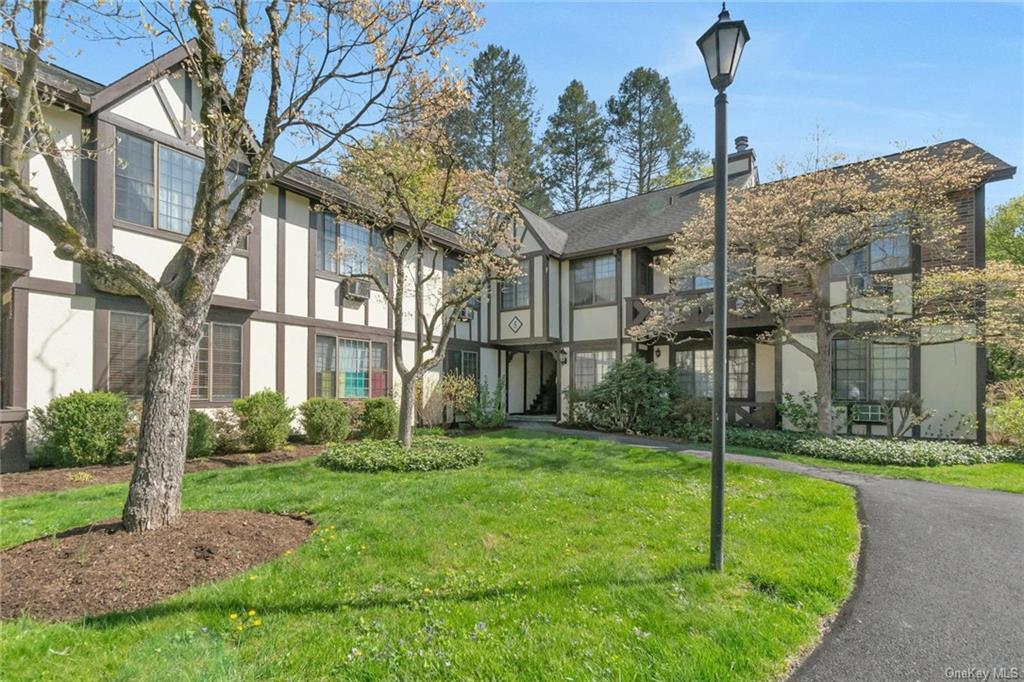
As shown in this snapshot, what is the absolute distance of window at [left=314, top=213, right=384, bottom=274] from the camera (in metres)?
12.2

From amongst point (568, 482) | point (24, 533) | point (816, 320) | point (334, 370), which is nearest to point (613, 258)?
point (816, 320)

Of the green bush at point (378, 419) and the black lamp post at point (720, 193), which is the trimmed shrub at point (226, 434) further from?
the black lamp post at point (720, 193)

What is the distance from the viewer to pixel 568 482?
6922 millimetres

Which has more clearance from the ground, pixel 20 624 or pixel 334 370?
pixel 334 370

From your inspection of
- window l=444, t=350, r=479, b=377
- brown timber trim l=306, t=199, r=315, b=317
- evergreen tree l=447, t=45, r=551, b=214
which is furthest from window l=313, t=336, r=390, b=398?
evergreen tree l=447, t=45, r=551, b=214

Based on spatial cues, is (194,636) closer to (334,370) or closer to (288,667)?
(288,667)

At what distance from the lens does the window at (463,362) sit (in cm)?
1565

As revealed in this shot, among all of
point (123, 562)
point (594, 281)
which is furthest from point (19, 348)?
point (594, 281)

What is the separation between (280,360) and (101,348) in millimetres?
3263

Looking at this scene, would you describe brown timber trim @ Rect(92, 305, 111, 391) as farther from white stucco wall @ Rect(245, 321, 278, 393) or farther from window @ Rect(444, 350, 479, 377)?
window @ Rect(444, 350, 479, 377)

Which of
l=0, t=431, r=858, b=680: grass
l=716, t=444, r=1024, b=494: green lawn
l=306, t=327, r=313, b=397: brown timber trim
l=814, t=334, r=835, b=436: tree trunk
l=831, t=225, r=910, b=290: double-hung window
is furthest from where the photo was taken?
l=831, t=225, r=910, b=290: double-hung window

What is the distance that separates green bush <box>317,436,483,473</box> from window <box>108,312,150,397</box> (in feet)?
12.3

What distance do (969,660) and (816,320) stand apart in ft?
31.4

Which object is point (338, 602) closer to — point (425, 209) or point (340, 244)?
point (425, 209)
